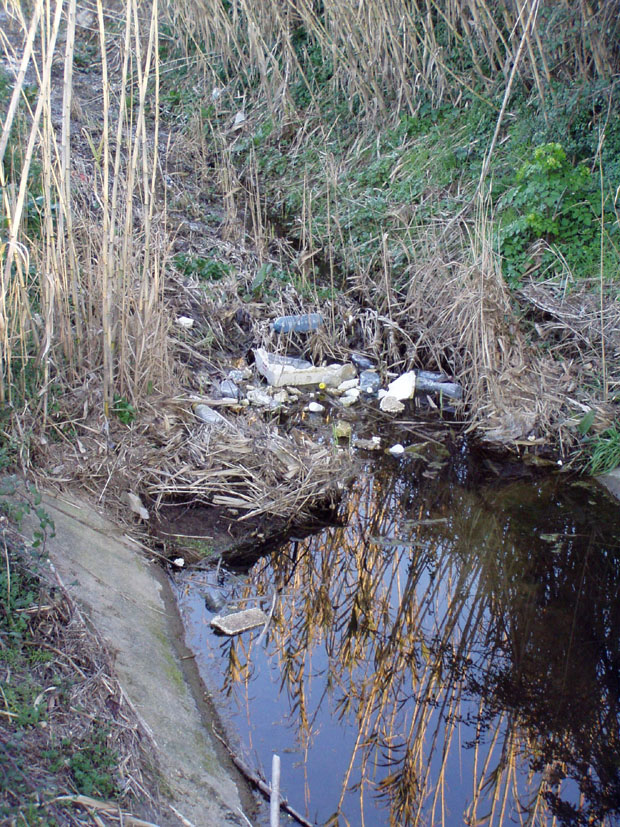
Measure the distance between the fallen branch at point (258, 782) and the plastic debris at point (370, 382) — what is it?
9.30ft

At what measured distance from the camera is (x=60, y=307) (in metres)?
3.43

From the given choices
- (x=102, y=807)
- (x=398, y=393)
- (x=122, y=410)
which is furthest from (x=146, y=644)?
(x=398, y=393)

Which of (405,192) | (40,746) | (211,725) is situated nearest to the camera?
(40,746)

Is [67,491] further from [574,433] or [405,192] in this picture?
[405,192]

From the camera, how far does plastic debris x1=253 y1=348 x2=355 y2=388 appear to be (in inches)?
191

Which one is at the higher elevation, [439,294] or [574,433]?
[439,294]

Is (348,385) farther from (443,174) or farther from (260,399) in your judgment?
(443,174)

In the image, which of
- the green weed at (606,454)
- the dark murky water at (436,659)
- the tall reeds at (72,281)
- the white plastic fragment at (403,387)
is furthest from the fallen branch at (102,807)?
the white plastic fragment at (403,387)

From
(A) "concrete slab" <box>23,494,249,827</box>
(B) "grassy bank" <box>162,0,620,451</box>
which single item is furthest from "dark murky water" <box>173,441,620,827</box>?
(B) "grassy bank" <box>162,0,620,451</box>

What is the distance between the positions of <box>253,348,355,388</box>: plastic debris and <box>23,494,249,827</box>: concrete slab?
188 cm

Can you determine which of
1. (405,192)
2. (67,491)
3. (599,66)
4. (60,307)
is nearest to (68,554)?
(67,491)

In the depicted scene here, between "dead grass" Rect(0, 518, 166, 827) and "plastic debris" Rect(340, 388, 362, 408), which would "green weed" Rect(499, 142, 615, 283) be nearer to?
"plastic debris" Rect(340, 388, 362, 408)

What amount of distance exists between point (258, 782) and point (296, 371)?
298 centimetres

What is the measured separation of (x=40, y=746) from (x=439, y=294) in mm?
3955
